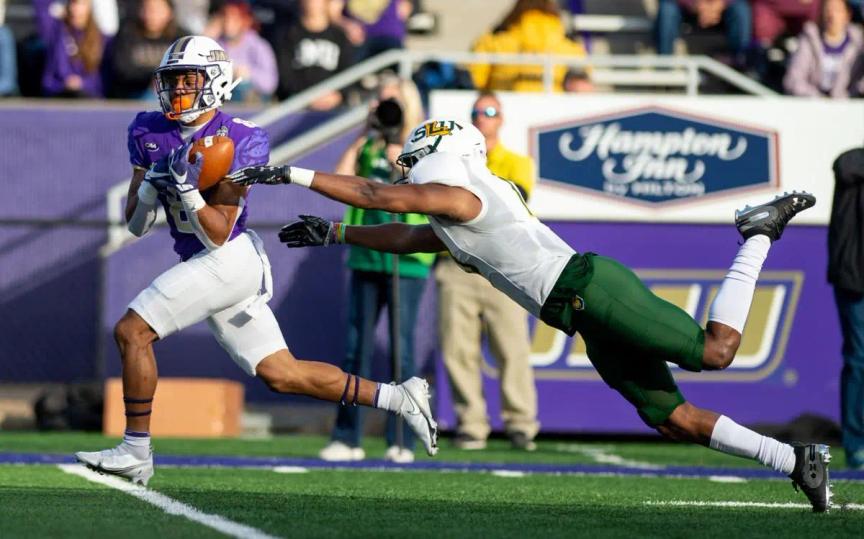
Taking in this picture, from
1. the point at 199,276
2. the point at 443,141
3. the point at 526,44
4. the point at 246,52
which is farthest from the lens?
the point at 246,52

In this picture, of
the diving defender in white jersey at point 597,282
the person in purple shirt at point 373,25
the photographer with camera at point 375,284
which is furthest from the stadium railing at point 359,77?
the diving defender in white jersey at point 597,282

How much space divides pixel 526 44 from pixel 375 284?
3978 millimetres

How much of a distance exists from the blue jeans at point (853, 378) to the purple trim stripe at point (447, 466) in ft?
0.86

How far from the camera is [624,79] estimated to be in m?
13.3

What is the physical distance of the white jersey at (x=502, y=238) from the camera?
20.0 feet

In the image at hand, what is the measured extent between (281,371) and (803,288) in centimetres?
561

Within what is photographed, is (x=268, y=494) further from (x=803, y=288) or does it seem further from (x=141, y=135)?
(x=803, y=288)

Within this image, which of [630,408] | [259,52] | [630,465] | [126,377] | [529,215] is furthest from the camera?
[259,52]

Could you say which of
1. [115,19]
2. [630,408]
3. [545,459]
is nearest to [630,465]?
[545,459]

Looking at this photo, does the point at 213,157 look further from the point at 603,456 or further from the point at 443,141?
the point at 603,456

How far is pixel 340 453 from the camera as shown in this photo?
9.02 meters

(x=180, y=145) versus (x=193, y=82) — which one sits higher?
(x=193, y=82)

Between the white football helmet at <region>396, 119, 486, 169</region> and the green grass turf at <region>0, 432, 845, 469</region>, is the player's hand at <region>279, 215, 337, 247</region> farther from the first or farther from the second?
the green grass turf at <region>0, 432, 845, 469</region>

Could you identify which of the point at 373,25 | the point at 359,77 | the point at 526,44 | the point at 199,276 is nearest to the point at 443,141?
the point at 199,276
